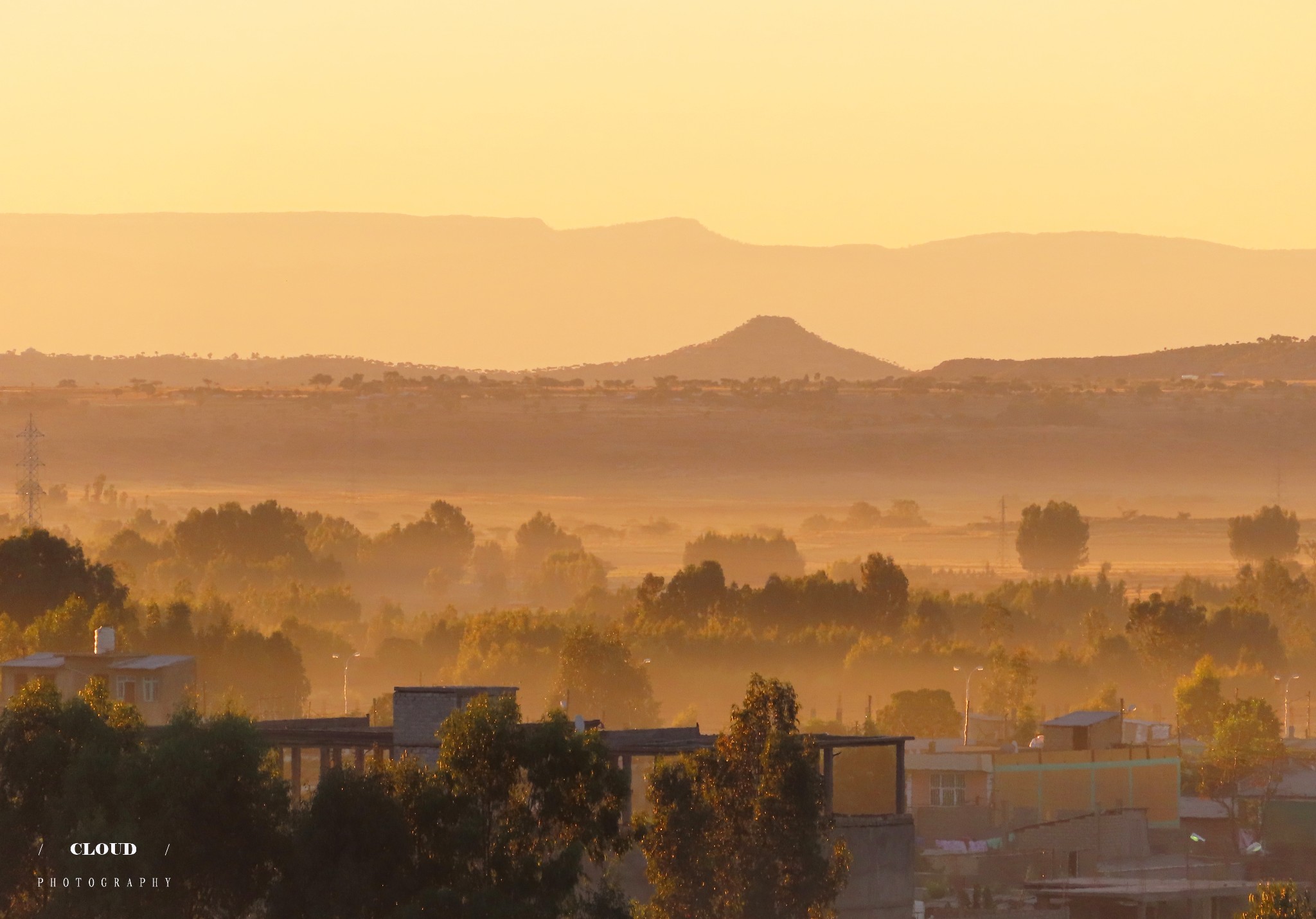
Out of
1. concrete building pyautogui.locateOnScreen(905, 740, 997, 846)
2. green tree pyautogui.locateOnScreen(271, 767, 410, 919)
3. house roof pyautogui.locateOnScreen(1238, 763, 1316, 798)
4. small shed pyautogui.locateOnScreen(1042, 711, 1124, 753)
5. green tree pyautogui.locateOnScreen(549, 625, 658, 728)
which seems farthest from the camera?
green tree pyautogui.locateOnScreen(549, 625, 658, 728)

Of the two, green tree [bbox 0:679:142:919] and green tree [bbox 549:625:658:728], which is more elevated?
green tree [bbox 549:625:658:728]

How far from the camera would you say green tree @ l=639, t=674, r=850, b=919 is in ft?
180

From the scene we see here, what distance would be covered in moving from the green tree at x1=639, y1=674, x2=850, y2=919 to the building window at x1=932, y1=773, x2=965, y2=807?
56.7 m

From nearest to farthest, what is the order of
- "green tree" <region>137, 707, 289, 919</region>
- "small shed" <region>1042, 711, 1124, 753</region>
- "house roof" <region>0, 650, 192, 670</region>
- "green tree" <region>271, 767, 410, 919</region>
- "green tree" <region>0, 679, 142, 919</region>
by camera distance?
"green tree" <region>271, 767, 410, 919</region>, "green tree" <region>137, 707, 289, 919</region>, "green tree" <region>0, 679, 142, 919</region>, "house roof" <region>0, 650, 192, 670</region>, "small shed" <region>1042, 711, 1124, 753</region>

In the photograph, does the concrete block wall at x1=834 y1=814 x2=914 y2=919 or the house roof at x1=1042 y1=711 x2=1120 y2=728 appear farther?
the house roof at x1=1042 y1=711 x2=1120 y2=728

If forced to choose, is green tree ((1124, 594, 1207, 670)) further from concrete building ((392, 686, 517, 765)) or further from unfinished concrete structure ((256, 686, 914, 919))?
concrete building ((392, 686, 517, 765))

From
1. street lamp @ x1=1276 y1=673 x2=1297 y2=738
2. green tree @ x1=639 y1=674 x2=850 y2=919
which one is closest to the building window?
street lamp @ x1=1276 y1=673 x2=1297 y2=738

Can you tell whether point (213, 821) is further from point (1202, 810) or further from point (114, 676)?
point (1202, 810)

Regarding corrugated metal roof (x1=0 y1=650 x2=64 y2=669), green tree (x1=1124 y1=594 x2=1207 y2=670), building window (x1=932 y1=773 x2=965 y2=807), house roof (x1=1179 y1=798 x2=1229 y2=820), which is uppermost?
green tree (x1=1124 y1=594 x2=1207 y2=670)

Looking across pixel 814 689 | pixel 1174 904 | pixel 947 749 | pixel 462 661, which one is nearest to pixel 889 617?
pixel 814 689

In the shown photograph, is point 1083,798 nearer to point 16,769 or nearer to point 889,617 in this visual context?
point 16,769

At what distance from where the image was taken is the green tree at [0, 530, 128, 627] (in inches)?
5487

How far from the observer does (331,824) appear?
4834cm

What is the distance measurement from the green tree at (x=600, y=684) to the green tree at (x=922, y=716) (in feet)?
42.4
